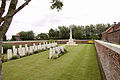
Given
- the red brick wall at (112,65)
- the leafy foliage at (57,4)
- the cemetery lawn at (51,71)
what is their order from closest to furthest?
the red brick wall at (112,65)
the leafy foliage at (57,4)
the cemetery lawn at (51,71)

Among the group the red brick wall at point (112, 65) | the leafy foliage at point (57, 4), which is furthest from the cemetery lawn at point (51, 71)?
the leafy foliage at point (57, 4)

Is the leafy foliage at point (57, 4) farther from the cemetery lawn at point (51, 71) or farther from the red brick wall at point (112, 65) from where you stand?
the cemetery lawn at point (51, 71)

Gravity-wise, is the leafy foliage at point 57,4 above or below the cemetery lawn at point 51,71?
above

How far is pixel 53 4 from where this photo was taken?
10.3 ft

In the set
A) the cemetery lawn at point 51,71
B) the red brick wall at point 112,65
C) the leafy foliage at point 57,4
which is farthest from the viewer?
the cemetery lawn at point 51,71

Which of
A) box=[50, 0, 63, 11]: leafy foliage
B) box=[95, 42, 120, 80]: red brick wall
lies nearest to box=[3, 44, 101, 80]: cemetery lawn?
A: box=[95, 42, 120, 80]: red brick wall

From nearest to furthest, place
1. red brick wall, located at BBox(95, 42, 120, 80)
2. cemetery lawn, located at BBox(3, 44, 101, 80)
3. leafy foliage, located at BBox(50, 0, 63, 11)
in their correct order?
red brick wall, located at BBox(95, 42, 120, 80), leafy foliage, located at BBox(50, 0, 63, 11), cemetery lawn, located at BBox(3, 44, 101, 80)

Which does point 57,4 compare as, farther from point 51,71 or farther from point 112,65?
point 51,71

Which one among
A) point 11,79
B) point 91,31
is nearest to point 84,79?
point 11,79

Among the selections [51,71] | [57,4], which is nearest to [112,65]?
[57,4]

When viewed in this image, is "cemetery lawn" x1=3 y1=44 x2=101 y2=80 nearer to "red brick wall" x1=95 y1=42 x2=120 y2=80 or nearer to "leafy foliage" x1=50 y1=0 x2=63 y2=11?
"red brick wall" x1=95 y1=42 x2=120 y2=80

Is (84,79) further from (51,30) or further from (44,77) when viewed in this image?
(51,30)

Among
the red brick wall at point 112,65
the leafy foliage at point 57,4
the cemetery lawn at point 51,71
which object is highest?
the leafy foliage at point 57,4

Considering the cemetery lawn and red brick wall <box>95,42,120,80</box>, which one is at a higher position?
red brick wall <box>95,42,120,80</box>
